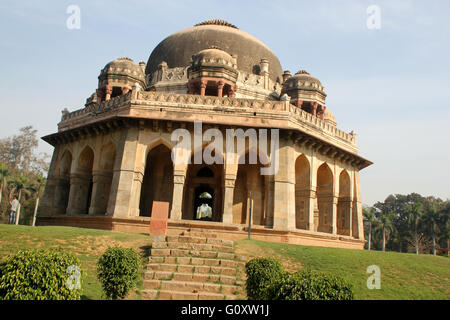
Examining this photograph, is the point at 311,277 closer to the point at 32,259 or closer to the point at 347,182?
the point at 32,259

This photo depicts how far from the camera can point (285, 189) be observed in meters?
16.5

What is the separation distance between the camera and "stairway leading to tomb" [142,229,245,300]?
876 centimetres

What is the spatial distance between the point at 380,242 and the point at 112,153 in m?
41.1

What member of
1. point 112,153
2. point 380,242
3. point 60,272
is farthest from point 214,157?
point 380,242

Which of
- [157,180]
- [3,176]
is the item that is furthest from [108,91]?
[3,176]

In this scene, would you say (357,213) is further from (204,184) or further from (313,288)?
(313,288)

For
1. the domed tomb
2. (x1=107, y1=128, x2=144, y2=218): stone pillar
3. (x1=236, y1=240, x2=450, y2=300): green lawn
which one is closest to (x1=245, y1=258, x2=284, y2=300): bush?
(x1=236, y1=240, x2=450, y2=300): green lawn

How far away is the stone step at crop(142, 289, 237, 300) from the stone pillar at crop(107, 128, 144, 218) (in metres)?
7.84

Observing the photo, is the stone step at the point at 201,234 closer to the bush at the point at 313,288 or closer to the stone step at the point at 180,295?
the stone step at the point at 180,295

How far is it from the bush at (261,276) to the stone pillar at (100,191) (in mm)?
11922

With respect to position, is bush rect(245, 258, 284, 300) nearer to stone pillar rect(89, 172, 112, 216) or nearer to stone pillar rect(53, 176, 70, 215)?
stone pillar rect(89, 172, 112, 216)

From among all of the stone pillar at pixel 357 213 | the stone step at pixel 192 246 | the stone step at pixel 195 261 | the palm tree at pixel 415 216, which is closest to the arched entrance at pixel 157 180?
the stone step at pixel 192 246

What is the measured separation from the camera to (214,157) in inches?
713
